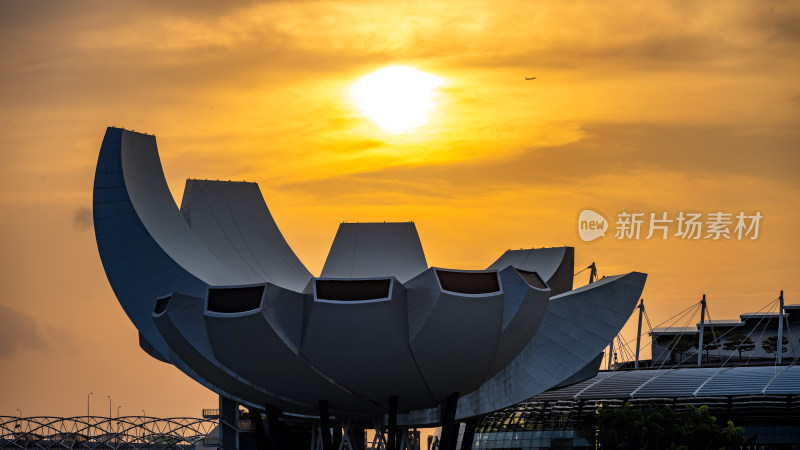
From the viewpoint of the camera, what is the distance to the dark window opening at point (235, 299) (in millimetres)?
60156

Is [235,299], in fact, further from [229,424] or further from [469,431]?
[229,424]

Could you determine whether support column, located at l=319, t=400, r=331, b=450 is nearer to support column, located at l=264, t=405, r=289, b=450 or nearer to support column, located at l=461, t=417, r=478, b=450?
support column, located at l=264, t=405, r=289, b=450

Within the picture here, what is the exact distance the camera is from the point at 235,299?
60.6m

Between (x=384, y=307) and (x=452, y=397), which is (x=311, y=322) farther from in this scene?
(x=452, y=397)

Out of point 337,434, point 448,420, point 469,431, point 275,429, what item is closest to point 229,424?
point 337,434

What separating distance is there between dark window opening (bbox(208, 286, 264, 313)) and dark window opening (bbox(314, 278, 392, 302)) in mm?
2795

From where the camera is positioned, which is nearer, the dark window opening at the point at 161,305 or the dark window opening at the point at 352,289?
the dark window opening at the point at 352,289

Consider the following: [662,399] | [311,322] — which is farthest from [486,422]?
[311,322]

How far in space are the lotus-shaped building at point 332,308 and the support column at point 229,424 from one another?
40.1 ft

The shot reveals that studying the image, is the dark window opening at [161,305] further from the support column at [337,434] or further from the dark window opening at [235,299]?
the support column at [337,434]

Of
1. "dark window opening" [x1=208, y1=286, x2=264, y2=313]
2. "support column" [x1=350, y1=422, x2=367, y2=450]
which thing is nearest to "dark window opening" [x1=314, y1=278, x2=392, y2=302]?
"dark window opening" [x1=208, y1=286, x2=264, y2=313]

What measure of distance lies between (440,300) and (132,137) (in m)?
22.4

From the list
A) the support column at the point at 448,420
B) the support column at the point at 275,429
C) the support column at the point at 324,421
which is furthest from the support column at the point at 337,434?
the support column at the point at 448,420

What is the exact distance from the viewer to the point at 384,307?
5988 cm
